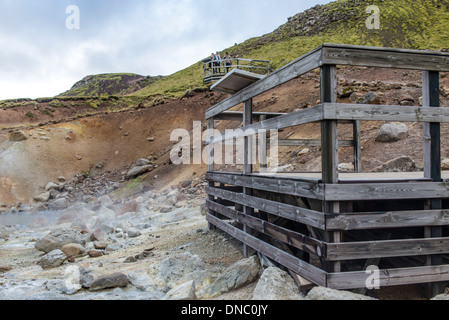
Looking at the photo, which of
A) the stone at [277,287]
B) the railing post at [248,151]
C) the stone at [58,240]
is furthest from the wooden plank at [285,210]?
the stone at [58,240]

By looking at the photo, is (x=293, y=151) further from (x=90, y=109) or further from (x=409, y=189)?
(x=90, y=109)

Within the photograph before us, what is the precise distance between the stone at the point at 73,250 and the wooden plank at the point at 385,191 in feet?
22.5

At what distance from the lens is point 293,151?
605 inches

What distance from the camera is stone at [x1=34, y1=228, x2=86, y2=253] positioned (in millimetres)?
9148

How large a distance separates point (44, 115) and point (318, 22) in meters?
39.3

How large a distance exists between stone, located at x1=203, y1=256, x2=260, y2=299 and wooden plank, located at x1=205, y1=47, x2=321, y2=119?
279 centimetres

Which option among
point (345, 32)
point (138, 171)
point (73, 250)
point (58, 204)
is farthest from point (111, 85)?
point (73, 250)

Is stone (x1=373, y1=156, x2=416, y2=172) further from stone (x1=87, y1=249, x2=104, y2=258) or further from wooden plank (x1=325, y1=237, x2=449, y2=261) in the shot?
stone (x1=87, y1=249, x2=104, y2=258)

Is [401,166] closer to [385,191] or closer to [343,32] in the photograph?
[385,191]

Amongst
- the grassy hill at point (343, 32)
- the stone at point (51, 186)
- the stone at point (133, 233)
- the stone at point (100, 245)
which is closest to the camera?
the stone at point (100, 245)

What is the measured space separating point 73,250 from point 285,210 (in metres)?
5.97

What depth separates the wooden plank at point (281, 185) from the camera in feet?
13.5

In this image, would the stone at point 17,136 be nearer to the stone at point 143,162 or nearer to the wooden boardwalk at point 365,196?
the stone at point 143,162
